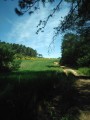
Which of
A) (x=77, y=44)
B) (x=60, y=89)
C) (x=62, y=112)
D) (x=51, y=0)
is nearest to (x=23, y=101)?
(x=62, y=112)

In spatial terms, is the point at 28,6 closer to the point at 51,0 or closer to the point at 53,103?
the point at 51,0

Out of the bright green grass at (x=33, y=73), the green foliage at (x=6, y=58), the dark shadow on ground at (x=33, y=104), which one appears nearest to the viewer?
the dark shadow on ground at (x=33, y=104)

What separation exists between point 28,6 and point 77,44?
1764 cm

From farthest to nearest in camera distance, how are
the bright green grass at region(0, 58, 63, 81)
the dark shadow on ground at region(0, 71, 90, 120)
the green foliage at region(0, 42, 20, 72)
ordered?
1. the green foliage at region(0, 42, 20, 72)
2. the bright green grass at region(0, 58, 63, 81)
3. the dark shadow on ground at region(0, 71, 90, 120)

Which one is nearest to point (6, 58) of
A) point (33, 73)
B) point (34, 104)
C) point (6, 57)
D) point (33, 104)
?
point (6, 57)

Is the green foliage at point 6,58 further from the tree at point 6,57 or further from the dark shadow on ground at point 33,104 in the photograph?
the dark shadow on ground at point 33,104

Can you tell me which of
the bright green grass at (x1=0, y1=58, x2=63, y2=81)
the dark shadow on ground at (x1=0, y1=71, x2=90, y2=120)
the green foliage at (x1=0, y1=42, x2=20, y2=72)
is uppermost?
the green foliage at (x1=0, y1=42, x2=20, y2=72)

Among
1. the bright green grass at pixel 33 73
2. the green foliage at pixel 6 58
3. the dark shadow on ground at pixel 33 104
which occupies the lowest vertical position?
the dark shadow on ground at pixel 33 104

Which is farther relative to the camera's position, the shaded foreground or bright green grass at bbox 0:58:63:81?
bright green grass at bbox 0:58:63:81

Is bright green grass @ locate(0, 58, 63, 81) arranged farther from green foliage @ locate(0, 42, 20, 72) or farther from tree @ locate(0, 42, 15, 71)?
tree @ locate(0, 42, 15, 71)

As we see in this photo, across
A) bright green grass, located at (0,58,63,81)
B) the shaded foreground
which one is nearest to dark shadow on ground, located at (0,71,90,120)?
the shaded foreground

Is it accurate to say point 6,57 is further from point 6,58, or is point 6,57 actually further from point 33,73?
point 33,73

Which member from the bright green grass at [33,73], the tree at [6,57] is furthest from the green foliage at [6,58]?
the bright green grass at [33,73]

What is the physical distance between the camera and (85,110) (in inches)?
392
